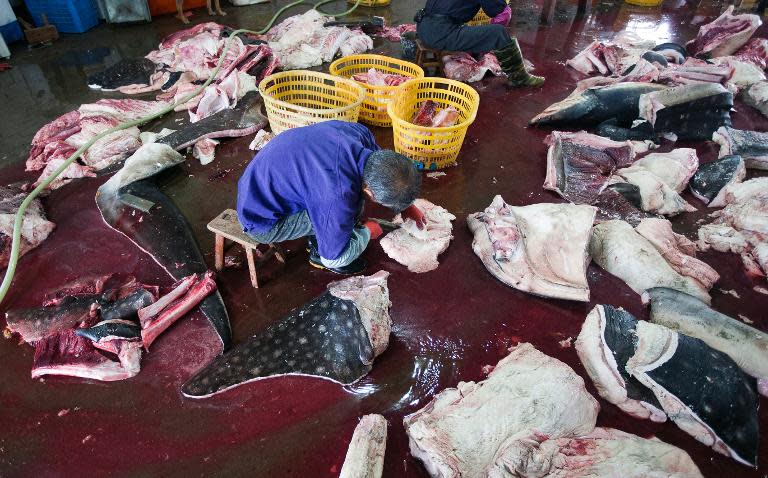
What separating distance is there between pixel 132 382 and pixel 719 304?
395 centimetres

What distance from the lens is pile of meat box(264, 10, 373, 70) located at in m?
5.92

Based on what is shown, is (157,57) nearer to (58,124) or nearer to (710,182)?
(58,124)

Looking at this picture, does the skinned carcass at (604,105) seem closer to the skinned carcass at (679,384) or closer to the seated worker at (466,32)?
the seated worker at (466,32)

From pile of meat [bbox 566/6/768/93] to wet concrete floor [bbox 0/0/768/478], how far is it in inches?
43.3

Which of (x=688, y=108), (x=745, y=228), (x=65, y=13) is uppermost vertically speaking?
(x=65, y=13)

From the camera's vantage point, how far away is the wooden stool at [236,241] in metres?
2.82

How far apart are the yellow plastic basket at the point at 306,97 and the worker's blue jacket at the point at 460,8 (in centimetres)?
188

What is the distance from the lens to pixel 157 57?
5.84 metres

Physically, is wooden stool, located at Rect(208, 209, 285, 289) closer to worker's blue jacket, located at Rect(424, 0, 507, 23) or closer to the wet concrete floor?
the wet concrete floor

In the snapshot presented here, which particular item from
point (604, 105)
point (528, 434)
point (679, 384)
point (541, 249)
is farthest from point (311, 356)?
point (604, 105)

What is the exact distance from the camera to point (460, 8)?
5.22m

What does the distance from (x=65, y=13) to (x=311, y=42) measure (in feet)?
12.7

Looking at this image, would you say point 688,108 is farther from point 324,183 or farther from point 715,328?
point 324,183

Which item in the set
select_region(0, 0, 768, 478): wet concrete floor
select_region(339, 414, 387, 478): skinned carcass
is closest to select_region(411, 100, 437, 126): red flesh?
select_region(0, 0, 768, 478): wet concrete floor
